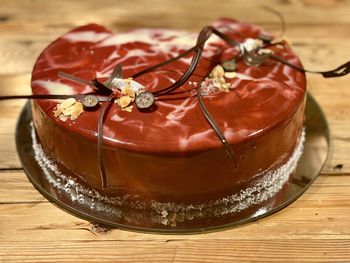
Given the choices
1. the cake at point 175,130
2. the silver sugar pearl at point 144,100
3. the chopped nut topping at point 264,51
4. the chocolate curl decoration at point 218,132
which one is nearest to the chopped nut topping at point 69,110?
the cake at point 175,130

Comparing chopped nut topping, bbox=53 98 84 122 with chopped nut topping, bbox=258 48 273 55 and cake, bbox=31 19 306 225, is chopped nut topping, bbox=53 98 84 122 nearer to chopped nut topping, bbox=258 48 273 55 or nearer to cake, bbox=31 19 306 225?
cake, bbox=31 19 306 225

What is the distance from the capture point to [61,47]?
166 centimetres

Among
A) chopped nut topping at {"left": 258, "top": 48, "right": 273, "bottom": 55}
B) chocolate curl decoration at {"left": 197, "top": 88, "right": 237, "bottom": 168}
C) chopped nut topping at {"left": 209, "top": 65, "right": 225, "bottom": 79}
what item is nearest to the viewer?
chocolate curl decoration at {"left": 197, "top": 88, "right": 237, "bottom": 168}

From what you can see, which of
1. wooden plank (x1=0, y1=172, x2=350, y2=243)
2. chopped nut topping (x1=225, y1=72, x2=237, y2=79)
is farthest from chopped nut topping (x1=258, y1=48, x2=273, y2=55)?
wooden plank (x1=0, y1=172, x2=350, y2=243)

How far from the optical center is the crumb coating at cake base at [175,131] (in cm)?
134

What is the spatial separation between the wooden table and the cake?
0.08m

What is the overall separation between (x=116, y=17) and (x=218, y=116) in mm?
1035

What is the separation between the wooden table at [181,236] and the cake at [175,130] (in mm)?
76

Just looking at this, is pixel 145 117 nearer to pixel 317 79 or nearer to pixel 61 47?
pixel 61 47

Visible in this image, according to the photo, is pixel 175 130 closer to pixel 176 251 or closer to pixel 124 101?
pixel 124 101

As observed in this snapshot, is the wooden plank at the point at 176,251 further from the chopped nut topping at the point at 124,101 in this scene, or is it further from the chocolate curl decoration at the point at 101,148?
the chopped nut topping at the point at 124,101

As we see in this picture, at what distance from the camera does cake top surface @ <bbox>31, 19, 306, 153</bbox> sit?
1354 millimetres

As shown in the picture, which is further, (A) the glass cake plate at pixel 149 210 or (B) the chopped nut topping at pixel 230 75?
(B) the chopped nut topping at pixel 230 75

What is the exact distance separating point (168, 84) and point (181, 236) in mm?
377
